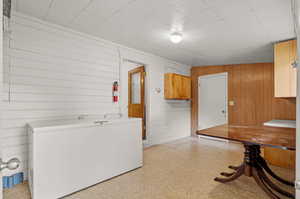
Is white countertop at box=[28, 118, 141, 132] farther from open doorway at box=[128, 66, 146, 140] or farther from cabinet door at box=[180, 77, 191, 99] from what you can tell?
cabinet door at box=[180, 77, 191, 99]

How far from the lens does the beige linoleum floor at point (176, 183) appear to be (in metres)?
2.09

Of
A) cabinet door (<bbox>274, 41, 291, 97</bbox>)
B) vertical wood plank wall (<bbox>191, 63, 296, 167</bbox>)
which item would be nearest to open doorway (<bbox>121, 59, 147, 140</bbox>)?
vertical wood plank wall (<bbox>191, 63, 296, 167</bbox>)

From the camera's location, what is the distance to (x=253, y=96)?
185 inches

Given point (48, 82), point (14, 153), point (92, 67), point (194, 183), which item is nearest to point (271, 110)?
point (194, 183)

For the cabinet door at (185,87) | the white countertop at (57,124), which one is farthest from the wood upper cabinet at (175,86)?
the white countertop at (57,124)

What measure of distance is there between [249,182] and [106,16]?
10.4 ft

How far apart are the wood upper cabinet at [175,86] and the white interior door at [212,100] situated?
0.66m

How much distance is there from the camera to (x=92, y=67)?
317cm

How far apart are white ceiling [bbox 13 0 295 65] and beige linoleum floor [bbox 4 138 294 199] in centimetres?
234

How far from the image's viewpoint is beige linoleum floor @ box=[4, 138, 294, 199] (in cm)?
209

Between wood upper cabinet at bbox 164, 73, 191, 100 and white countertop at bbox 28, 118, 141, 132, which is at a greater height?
wood upper cabinet at bbox 164, 73, 191, 100

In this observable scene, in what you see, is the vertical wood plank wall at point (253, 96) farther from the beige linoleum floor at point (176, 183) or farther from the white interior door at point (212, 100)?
the beige linoleum floor at point (176, 183)

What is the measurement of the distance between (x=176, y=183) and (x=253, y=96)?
3638 mm

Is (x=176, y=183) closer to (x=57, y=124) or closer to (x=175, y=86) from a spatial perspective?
(x=57, y=124)
